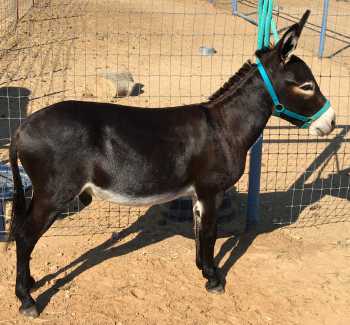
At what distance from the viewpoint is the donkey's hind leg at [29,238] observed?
3.94 meters

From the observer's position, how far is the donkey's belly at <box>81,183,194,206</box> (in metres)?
4.00

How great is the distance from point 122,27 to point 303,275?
11.3m

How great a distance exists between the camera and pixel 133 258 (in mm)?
4984

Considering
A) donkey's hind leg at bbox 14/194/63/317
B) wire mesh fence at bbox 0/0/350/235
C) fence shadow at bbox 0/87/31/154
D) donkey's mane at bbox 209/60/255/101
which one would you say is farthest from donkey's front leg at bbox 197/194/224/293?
fence shadow at bbox 0/87/31/154

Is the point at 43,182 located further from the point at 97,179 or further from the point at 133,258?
the point at 133,258

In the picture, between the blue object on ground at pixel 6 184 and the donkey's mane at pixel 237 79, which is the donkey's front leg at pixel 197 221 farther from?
the blue object on ground at pixel 6 184

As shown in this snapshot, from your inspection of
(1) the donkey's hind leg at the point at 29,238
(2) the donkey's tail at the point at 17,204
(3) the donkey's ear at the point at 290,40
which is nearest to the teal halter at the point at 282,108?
(3) the donkey's ear at the point at 290,40

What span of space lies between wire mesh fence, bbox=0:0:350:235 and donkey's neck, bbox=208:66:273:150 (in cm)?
183

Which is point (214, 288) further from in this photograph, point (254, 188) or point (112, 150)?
point (112, 150)

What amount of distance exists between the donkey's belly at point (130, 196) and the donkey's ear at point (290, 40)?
4.15 feet

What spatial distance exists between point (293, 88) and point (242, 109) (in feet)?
1.42

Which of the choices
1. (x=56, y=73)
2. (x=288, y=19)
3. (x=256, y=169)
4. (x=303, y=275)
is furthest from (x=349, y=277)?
(x=288, y=19)

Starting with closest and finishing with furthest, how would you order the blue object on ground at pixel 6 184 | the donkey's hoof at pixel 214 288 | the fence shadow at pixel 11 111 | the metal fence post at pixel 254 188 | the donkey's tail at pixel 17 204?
the donkey's tail at pixel 17 204 → the donkey's hoof at pixel 214 288 → the metal fence post at pixel 254 188 → the blue object on ground at pixel 6 184 → the fence shadow at pixel 11 111

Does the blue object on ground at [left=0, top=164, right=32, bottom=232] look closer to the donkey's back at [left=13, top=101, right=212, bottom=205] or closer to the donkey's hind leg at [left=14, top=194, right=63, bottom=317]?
the donkey's hind leg at [left=14, top=194, right=63, bottom=317]
